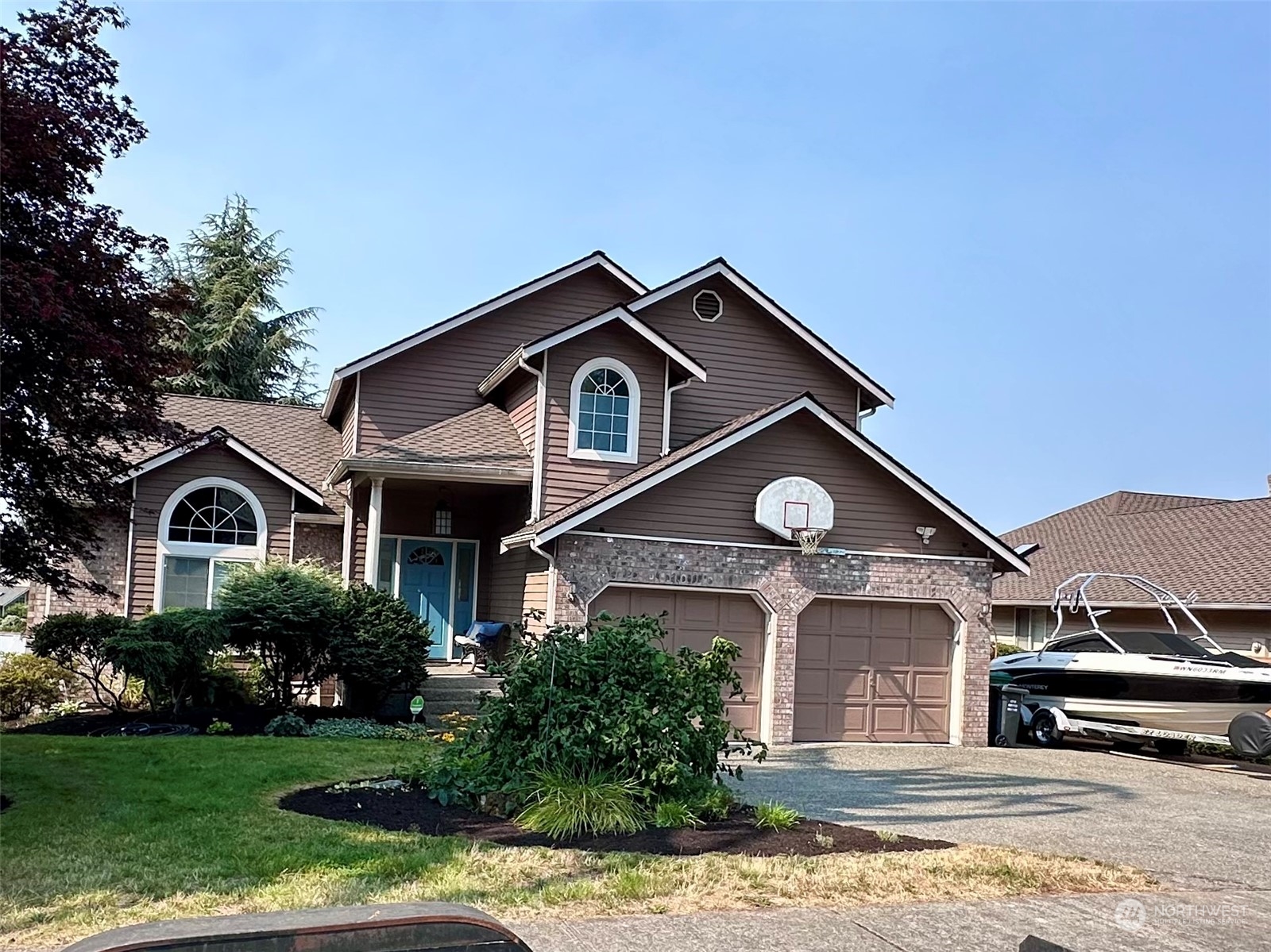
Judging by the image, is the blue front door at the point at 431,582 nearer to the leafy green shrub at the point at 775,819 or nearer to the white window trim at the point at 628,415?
the white window trim at the point at 628,415

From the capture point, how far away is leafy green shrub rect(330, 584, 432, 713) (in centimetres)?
1560

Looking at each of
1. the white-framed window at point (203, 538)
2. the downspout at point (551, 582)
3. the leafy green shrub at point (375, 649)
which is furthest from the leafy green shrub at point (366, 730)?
A: the white-framed window at point (203, 538)

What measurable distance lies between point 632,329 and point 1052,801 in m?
9.31

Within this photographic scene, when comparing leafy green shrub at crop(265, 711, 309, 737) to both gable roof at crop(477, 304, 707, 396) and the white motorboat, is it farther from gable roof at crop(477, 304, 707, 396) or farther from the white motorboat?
the white motorboat

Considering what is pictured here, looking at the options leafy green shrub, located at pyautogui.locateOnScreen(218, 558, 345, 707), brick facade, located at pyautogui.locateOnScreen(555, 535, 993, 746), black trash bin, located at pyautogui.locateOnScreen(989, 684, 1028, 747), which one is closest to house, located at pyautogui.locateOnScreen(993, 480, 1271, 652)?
black trash bin, located at pyautogui.locateOnScreen(989, 684, 1028, 747)

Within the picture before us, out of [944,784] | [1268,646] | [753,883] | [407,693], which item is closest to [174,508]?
[407,693]

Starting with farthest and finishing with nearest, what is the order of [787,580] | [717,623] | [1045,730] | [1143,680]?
[1045,730] < [1143,680] < [787,580] < [717,623]

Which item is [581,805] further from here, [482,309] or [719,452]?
[482,309]

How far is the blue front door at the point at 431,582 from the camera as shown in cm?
1977

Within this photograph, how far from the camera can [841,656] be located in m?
17.1

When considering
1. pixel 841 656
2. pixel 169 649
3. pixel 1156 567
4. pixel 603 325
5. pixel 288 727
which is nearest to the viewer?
pixel 169 649

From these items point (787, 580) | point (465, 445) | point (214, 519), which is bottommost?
point (787, 580)

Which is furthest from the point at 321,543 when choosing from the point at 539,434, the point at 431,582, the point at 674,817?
the point at 674,817

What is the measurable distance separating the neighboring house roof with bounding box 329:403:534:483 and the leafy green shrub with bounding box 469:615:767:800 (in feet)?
25.3
